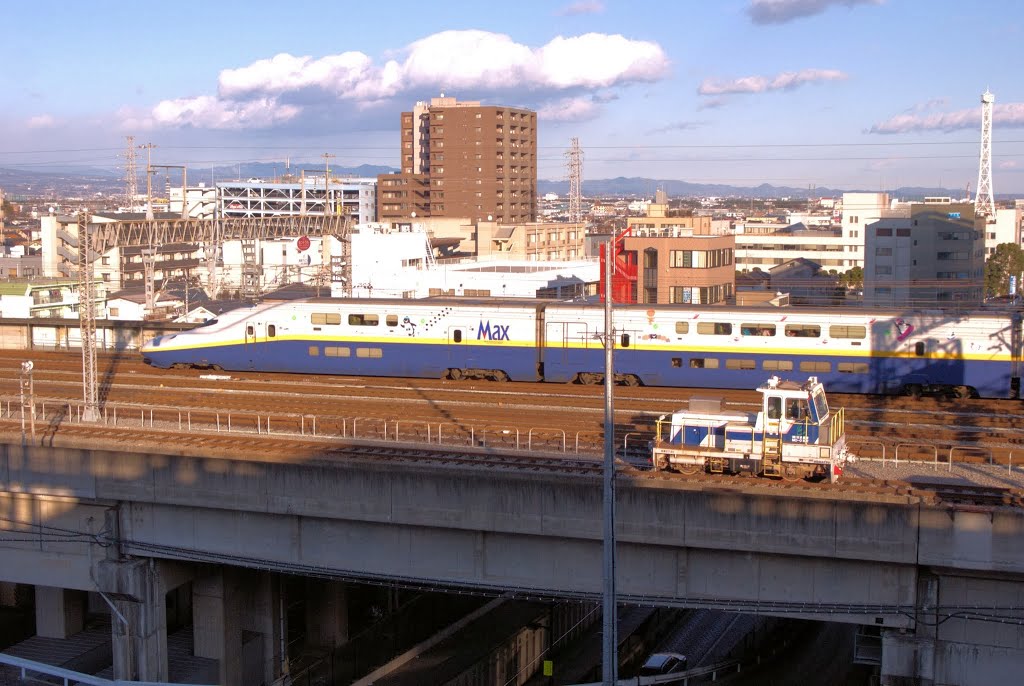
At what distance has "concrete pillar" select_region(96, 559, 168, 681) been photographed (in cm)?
2158

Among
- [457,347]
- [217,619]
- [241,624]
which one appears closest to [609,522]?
[217,619]

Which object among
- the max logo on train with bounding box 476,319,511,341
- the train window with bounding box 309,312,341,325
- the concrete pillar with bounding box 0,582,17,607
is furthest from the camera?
the train window with bounding box 309,312,341,325

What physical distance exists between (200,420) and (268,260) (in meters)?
49.0

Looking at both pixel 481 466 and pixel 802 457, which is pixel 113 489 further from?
pixel 802 457

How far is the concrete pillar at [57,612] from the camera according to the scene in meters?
25.2

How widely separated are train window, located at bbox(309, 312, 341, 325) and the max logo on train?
14.4ft

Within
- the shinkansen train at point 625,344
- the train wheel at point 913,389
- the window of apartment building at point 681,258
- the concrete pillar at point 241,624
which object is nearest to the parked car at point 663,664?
the shinkansen train at point 625,344

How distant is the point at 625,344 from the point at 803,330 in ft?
15.4

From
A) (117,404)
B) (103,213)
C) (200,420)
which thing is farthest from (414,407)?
(103,213)

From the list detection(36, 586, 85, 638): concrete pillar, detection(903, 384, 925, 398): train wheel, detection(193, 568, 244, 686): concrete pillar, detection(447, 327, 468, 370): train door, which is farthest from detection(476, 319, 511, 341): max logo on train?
detection(36, 586, 85, 638): concrete pillar

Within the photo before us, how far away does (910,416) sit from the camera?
25.7m

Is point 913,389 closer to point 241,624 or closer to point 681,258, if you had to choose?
point 241,624

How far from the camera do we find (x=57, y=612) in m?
25.3

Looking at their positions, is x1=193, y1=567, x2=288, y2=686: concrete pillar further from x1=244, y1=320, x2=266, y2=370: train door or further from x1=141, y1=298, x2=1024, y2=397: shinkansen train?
x1=244, y1=320, x2=266, y2=370: train door
